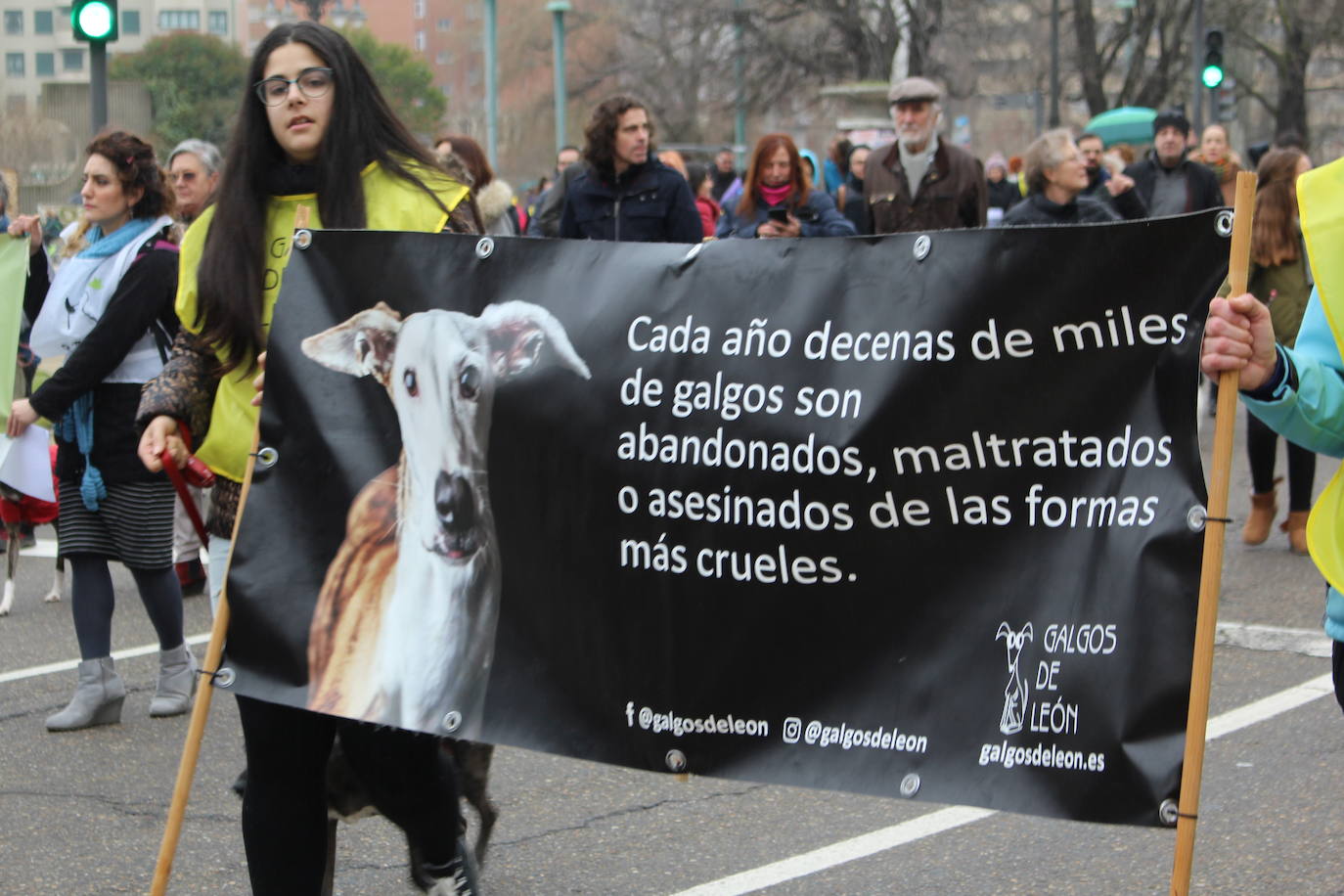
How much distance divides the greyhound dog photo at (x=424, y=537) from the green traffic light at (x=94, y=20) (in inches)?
324

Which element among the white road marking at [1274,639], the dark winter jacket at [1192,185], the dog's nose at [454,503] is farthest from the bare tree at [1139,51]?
the dog's nose at [454,503]

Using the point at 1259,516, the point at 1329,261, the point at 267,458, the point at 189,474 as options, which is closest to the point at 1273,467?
the point at 1259,516

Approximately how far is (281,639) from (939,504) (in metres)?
1.32

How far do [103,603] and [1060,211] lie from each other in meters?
5.16

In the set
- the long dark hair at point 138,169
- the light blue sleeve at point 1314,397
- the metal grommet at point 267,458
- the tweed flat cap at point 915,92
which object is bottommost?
the metal grommet at point 267,458

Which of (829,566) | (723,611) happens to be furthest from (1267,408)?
(723,611)

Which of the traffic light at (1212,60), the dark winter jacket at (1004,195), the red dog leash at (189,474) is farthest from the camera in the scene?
the dark winter jacket at (1004,195)

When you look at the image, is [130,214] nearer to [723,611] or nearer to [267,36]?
[267,36]

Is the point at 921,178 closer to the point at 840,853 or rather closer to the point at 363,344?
the point at 840,853

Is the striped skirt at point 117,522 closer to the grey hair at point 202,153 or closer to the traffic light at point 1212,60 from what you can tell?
the grey hair at point 202,153

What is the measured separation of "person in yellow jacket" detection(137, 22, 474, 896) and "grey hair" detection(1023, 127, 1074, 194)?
5853 mm

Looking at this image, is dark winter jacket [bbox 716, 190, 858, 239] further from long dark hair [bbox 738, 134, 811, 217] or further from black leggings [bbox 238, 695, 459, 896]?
black leggings [bbox 238, 695, 459, 896]

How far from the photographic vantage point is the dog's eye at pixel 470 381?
3.20m

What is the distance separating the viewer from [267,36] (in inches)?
138
